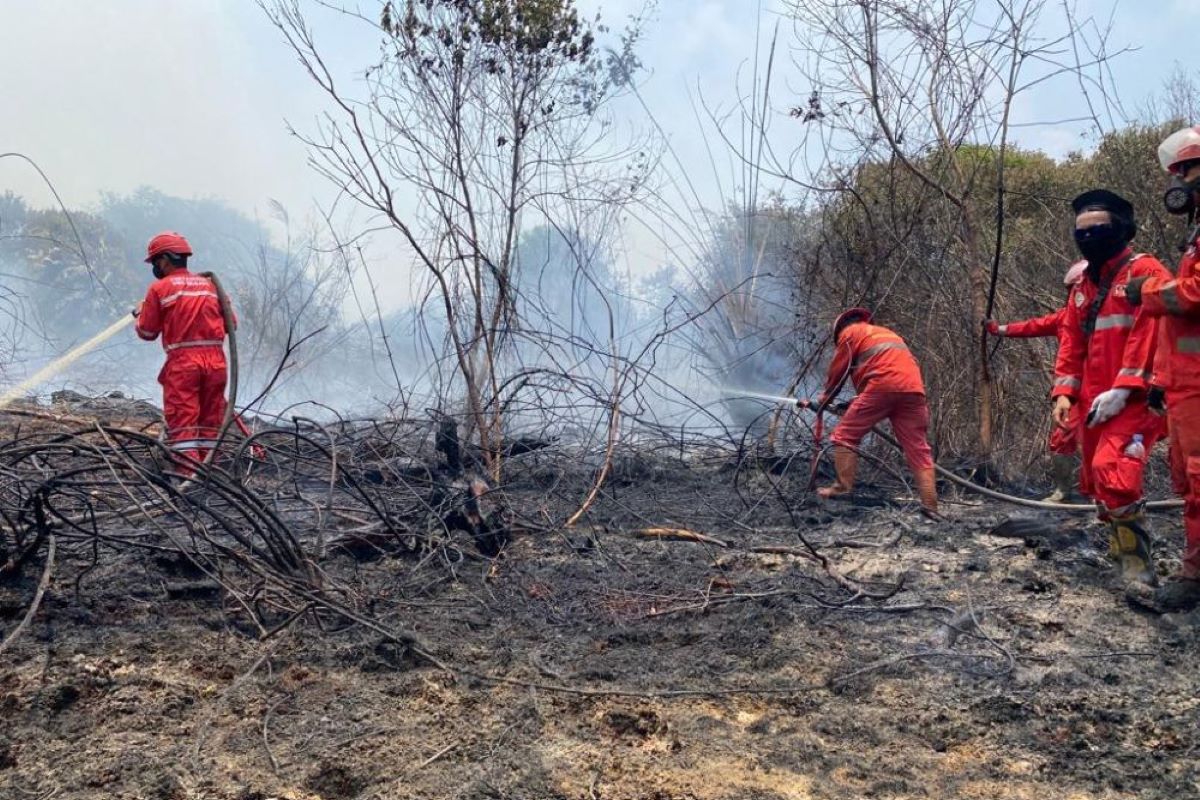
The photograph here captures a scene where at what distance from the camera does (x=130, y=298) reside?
18797 millimetres

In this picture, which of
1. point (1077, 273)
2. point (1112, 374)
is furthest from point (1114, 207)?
point (1112, 374)

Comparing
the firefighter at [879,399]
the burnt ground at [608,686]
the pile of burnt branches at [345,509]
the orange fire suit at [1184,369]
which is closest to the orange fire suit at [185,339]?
the pile of burnt branches at [345,509]

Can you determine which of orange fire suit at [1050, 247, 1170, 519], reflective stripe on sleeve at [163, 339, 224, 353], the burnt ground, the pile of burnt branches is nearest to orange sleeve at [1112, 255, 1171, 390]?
orange fire suit at [1050, 247, 1170, 519]

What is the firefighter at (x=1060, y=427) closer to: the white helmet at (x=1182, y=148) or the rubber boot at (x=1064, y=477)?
the rubber boot at (x=1064, y=477)

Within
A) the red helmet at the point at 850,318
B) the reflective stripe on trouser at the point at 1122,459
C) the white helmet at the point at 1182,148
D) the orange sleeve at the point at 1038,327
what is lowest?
the reflective stripe on trouser at the point at 1122,459

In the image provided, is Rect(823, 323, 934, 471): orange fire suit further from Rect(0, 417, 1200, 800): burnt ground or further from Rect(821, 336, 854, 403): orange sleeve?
Rect(0, 417, 1200, 800): burnt ground

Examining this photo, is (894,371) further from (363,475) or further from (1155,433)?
(363,475)

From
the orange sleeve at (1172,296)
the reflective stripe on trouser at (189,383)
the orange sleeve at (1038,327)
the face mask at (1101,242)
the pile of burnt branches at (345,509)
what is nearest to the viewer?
the pile of burnt branches at (345,509)

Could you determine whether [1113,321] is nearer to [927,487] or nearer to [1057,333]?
[1057,333]

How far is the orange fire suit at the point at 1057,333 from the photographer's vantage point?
16.0 ft

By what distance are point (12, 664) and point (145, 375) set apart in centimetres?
1637

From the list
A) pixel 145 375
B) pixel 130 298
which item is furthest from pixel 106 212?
pixel 145 375

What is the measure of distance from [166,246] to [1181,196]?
6362mm

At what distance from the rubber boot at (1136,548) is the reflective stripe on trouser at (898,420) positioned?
1959 mm
